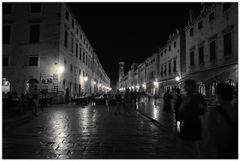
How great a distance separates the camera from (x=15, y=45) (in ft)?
85.4

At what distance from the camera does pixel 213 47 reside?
66.6ft

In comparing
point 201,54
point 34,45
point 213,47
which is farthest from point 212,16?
point 34,45

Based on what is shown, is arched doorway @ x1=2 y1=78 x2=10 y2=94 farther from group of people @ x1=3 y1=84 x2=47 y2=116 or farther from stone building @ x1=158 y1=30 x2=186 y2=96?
stone building @ x1=158 y1=30 x2=186 y2=96

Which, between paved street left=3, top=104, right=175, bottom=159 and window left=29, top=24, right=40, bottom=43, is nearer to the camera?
paved street left=3, top=104, right=175, bottom=159

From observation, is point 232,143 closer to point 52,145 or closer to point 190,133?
point 190,133

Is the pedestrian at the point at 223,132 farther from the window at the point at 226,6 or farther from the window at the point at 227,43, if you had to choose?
the window at the point at 226,6

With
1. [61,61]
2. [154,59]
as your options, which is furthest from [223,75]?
[154,59]

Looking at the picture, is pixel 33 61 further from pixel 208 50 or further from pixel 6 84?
pixel 208 50

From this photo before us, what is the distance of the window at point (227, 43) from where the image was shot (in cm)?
1728

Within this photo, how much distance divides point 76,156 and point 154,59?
1618 inches

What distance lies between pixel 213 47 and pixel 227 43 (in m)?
2.59

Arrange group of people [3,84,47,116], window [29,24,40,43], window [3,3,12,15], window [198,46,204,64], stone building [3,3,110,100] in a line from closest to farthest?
group of people [3,84,47,116], window [198,46,204,64], stone building [3,3,110,100], window [29,24,40,43], window [3,3,12,15]

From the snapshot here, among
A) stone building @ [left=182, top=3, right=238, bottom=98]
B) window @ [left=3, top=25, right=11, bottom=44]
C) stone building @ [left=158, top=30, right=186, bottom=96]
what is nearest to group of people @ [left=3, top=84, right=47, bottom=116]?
stone building @ [left=182, top=3, right=238, bottom=98]

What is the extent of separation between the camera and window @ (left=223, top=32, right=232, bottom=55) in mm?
17281
